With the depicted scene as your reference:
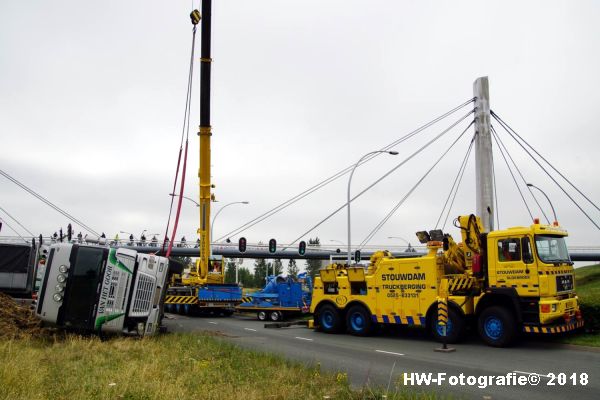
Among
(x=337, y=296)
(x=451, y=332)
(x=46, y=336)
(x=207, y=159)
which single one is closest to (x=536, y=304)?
(x=451, y=332)

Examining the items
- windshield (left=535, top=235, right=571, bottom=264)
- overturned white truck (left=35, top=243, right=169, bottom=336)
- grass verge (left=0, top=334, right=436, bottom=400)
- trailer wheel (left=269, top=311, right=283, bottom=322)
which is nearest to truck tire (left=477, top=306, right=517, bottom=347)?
windshield (left=535, top=235, right=571, bottom=264)

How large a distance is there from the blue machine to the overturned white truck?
1152cm

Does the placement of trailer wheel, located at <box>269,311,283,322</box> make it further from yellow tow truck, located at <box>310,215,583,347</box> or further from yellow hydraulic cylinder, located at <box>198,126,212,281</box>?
yellow tow truck, located at <box>310,215,583,347</box>

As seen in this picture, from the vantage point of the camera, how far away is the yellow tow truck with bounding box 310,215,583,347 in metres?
13.5

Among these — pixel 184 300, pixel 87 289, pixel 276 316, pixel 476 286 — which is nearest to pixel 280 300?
pixel 276 316

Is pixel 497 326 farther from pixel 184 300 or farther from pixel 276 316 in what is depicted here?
pixel 184 300

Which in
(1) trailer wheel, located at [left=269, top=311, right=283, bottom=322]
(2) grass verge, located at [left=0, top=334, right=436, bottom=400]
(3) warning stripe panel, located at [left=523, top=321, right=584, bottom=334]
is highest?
(3) warning stripe panel, located at [left=523, top=321, right=584, bottom=334]

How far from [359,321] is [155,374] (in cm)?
995

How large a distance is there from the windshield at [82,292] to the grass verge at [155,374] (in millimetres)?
632

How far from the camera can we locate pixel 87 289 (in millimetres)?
12328

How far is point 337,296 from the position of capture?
59.6ft

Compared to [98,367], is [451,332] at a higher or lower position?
higher

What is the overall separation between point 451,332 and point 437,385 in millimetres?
6072

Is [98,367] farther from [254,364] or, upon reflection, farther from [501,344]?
[501,344]
